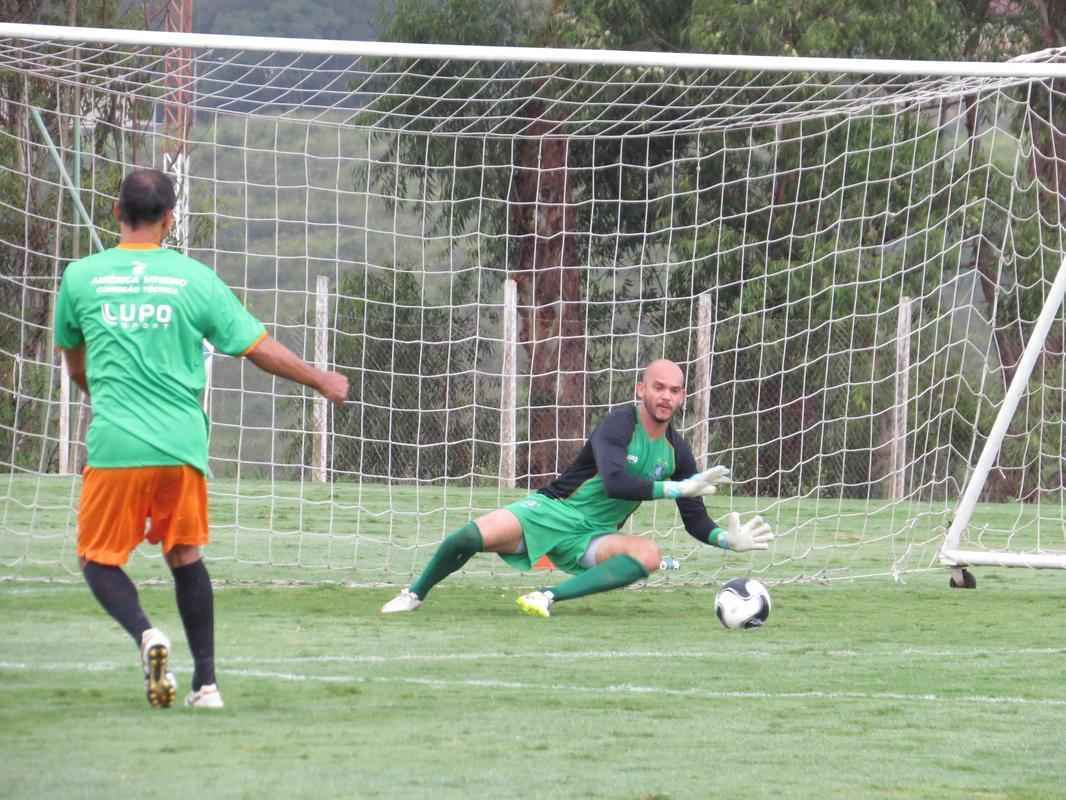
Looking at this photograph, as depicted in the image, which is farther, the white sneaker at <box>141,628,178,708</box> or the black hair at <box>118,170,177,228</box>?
the black hair at <box>118,170,177,228</box>

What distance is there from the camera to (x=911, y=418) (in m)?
20.7

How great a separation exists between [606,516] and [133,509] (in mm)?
3704

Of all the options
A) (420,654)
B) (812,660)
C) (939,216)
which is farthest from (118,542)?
(939,216)

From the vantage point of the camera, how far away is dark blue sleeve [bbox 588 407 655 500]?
326 inches

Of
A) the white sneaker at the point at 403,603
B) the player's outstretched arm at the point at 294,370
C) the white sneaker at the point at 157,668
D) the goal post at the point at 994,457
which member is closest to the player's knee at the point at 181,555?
the white sneaker at the point at 157,668

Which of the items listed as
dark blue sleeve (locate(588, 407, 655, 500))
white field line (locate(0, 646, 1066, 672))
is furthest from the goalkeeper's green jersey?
white field line (locate(0, 646, 1066, 672))

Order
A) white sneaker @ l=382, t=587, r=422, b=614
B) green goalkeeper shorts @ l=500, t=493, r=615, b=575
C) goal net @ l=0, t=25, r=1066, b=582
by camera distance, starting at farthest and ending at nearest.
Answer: goal net @ l=0, t=25, r=1066, b=582 → green goalkeeper shorts @ l=500, t=493, r=615, b=575 → white sneaker @ l=382, t=587, r=422, b=614

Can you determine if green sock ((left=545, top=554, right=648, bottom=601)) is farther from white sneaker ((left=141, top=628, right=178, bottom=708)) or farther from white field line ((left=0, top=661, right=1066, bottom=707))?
white sneaker ((left=141, top=628, right=178, bottom=708))

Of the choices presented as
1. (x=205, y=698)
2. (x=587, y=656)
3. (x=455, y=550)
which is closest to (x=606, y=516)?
(x=455, y=550)

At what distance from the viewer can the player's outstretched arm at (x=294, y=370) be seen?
5484mm

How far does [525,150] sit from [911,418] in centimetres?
542

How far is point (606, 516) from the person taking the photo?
8797mm

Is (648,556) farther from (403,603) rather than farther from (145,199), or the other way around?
(145,199)

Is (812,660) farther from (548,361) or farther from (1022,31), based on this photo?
(1022,31)
